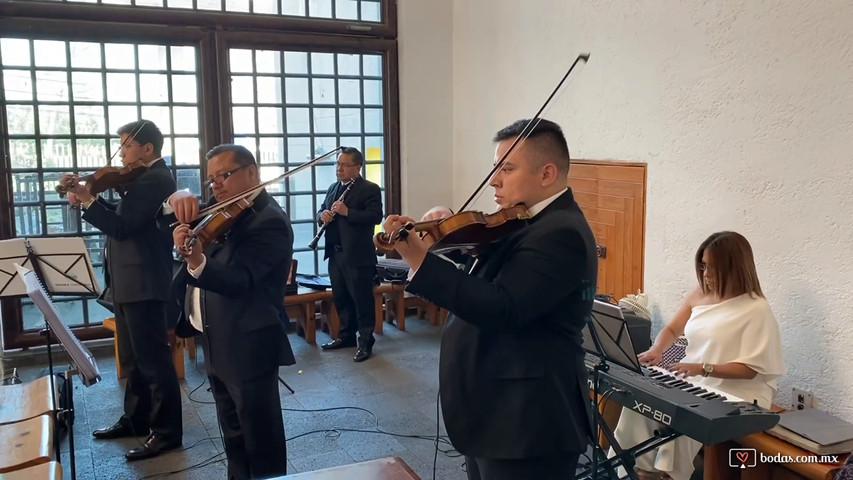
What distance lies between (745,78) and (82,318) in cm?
461

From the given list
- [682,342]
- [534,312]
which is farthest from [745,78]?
[534,312]

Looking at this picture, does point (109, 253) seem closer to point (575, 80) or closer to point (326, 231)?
point (326, 231)

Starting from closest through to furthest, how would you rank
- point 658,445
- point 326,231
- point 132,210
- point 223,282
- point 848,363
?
1. point 223,282
2. point 658,445
3. point 848,363
4. point 132,210
5. point 326,231

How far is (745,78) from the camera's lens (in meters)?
3.29

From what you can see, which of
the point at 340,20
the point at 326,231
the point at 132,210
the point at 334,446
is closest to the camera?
the point at 132,210

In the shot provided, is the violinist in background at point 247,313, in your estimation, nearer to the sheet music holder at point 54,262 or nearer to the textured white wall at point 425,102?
the sheet music holder at point 54,262

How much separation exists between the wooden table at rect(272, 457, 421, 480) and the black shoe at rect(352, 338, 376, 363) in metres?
3.04

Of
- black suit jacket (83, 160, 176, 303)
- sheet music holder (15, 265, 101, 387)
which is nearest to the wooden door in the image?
black suit jacket (83, 160, 176, 303)

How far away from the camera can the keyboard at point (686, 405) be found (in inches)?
89.6

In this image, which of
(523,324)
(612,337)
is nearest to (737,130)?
(612,337)

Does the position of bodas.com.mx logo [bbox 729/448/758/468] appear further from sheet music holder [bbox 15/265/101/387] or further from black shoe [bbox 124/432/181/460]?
black shoe [bbox 124/432/181/460]

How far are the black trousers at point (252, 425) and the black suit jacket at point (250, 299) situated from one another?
6 centimetres

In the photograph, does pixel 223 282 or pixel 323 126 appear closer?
pixel 223 282

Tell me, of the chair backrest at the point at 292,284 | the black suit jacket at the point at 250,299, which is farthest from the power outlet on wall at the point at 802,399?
the chair backrest at the point at 292,284
